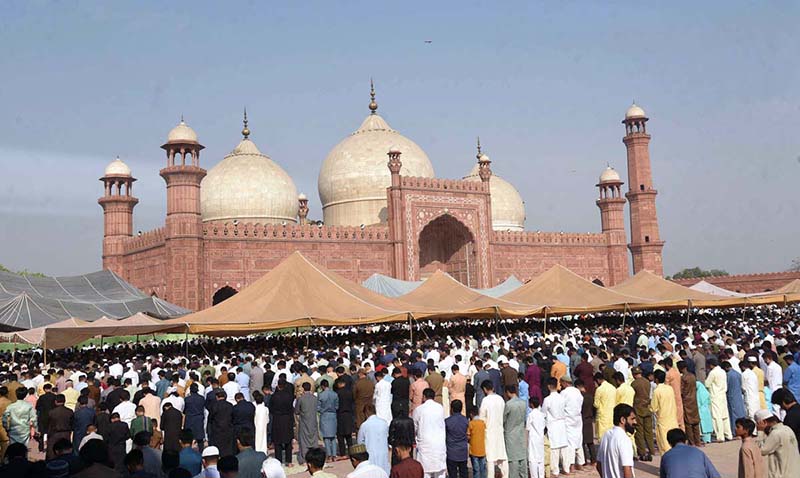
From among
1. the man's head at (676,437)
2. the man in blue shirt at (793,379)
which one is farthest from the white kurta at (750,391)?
the man's head at (676,437)

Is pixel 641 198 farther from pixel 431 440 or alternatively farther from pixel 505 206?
pixel 431 440

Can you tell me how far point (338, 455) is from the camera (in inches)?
404

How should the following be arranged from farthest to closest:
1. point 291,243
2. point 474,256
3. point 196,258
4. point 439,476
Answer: point 474,256 < point 291,243 < point 196,258 < point 439,476

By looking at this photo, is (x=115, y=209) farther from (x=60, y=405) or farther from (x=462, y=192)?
(x=60, y=405)

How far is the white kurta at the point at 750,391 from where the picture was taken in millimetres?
9703

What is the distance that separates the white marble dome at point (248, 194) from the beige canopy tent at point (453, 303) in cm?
1618

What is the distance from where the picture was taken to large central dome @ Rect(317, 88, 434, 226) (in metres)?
38.6

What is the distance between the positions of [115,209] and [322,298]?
19.8 m

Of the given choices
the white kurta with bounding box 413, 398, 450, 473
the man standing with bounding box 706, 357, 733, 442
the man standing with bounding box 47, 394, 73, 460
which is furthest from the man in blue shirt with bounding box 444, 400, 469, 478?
the man standing with bounding box 47, 394, 73, 460

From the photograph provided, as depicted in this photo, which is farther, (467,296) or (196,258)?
(196,258)

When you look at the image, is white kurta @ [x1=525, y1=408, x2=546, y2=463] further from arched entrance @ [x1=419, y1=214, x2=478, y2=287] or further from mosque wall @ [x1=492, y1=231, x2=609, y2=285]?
mosque wall @ [x1=492, y1=231, x2=609, y2=285]

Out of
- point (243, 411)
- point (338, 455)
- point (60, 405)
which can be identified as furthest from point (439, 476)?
point (60, 405)

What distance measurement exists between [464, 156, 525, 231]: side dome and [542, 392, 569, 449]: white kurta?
36.1 m

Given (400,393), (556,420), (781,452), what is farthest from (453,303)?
(781,452)
